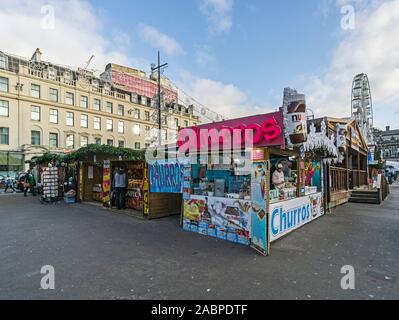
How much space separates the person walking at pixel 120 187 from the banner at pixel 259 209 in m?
6.63

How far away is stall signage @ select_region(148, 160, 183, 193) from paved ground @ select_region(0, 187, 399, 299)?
136cm

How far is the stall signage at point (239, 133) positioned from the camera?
17.6 feet

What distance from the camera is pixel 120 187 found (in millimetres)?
10414

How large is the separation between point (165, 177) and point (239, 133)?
357 centimetres

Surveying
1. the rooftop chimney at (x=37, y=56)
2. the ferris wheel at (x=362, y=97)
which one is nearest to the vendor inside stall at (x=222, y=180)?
the ferris wheel at (x=362, y=97)

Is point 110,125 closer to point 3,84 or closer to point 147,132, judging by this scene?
point 147,132

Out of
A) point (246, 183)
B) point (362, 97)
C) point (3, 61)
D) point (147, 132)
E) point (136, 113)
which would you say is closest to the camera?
point (246, 183)

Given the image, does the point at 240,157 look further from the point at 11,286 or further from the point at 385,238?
the point at 11,286

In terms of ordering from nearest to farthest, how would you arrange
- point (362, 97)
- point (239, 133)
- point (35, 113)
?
point (239, 133) < point (362, 97) < point (35, 113)

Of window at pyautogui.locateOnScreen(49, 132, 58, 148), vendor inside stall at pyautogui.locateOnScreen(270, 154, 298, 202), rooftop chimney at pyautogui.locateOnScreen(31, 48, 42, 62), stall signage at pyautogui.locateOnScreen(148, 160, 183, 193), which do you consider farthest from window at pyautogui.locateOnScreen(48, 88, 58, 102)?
vendor inside stall at pyautogui.locateOnScreen(270, 154, 298, 202)

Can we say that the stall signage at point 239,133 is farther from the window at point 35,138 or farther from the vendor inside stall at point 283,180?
the window at point 35,138

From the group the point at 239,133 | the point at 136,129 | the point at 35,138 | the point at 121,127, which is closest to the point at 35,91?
the point at 35,138
